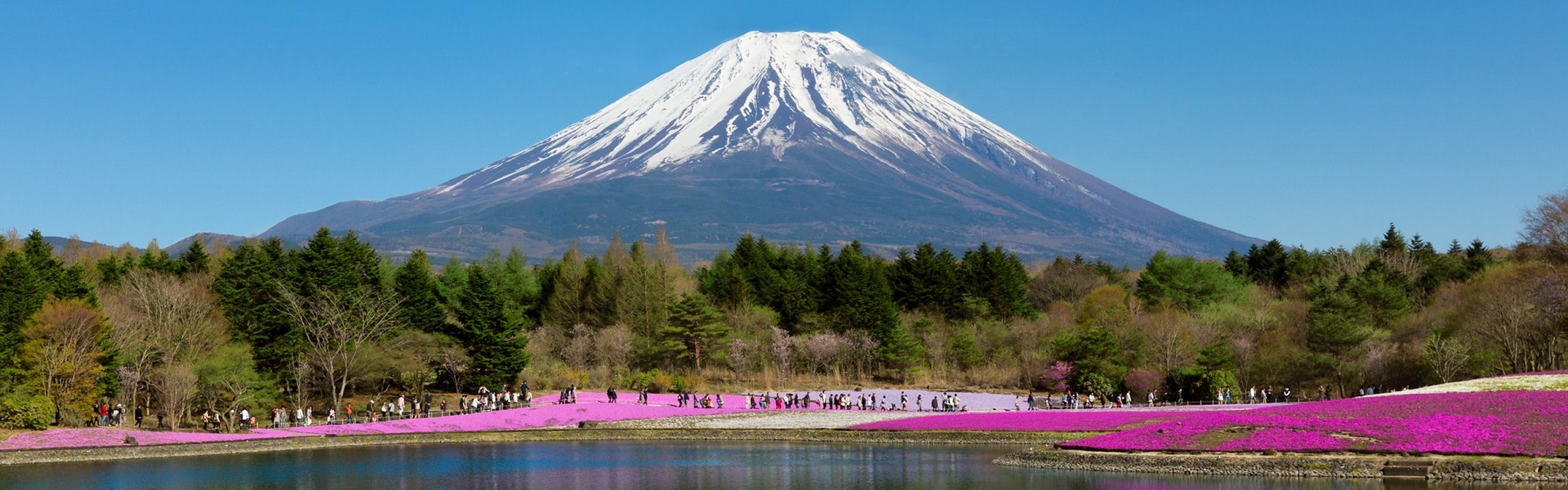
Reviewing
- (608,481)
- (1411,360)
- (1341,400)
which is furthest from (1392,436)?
(1411,360)

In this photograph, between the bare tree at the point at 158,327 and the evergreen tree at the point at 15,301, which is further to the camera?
the bare tree at the point at 158,327

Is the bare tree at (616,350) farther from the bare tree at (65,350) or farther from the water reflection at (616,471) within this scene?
the water reflection at (616,471)

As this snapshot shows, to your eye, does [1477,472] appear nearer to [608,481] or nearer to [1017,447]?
[1017,447]

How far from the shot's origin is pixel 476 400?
2542 inches

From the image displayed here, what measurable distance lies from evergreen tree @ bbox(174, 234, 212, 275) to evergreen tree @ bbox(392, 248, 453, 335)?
14.3 meters

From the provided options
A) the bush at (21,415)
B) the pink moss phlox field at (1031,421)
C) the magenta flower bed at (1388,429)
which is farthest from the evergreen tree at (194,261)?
the magenta flower bed at (1388,429)

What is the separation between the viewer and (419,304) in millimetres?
74312

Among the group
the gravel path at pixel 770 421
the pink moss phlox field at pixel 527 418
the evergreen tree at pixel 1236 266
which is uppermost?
the evergreen tree at pixel 1236 266

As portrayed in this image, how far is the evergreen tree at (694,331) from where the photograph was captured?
8106 centimetres

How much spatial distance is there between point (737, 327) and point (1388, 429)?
2095 inches

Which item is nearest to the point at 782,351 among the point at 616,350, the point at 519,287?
the point at 616,350

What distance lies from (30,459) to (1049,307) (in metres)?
69.4

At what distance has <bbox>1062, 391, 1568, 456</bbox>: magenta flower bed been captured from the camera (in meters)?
35.1

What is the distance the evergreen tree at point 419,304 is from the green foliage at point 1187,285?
47.0m
